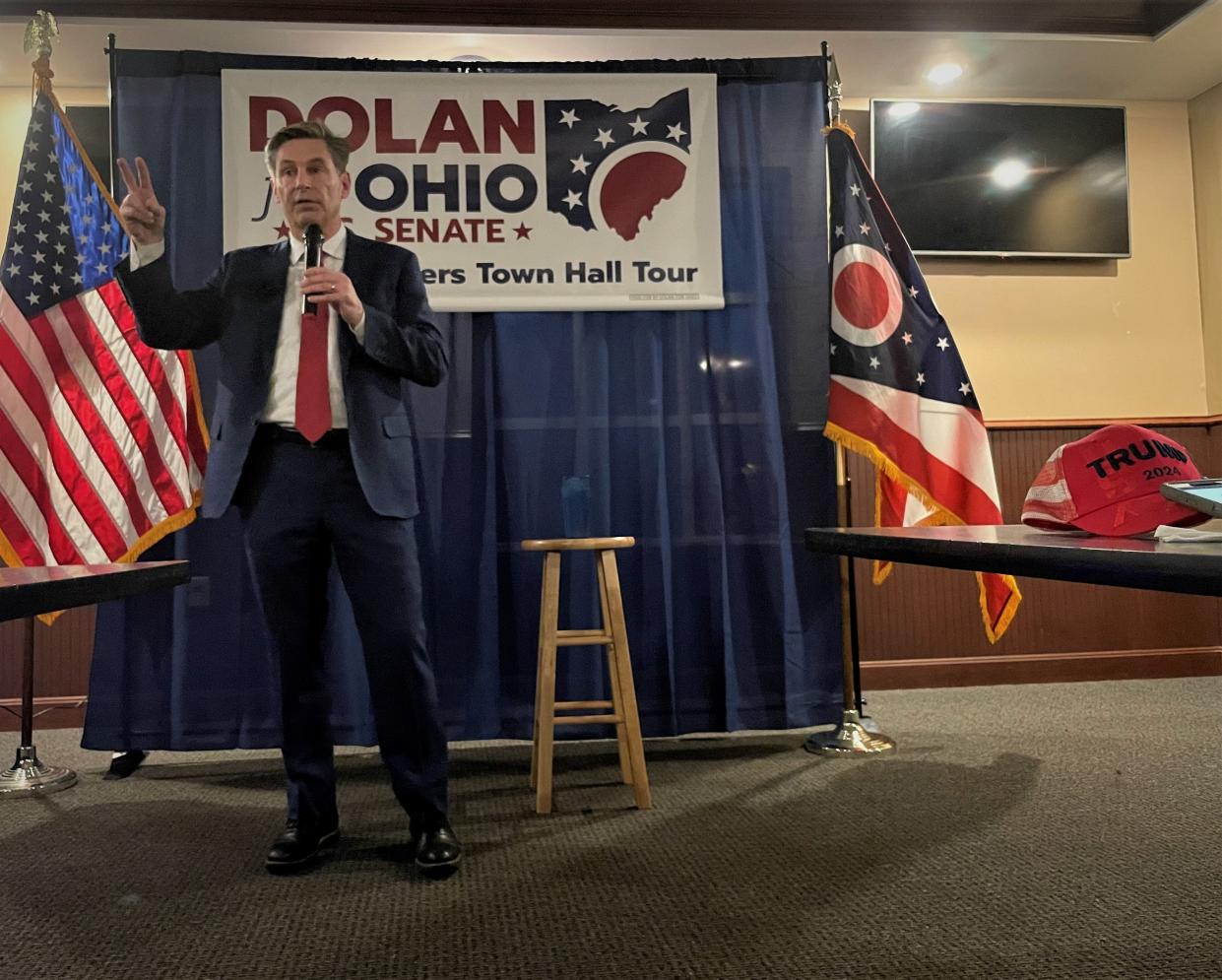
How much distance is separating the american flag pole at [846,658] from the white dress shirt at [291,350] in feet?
5.06

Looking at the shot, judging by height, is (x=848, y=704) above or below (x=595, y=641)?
below

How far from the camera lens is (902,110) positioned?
3973mm

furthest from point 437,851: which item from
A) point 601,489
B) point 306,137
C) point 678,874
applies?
point 306,137

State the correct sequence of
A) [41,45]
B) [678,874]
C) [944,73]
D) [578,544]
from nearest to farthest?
1. [678,874]
2. [578,544]
3. [41,45]
4. [944,73]

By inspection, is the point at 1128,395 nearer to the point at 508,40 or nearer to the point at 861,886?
the point at 508,40

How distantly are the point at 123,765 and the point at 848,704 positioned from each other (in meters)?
2.10

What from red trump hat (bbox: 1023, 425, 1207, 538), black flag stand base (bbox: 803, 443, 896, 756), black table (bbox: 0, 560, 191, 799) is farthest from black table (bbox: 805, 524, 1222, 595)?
black flag stand base (bbox: 803, 443, 896, 756)

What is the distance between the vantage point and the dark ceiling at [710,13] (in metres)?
3.35

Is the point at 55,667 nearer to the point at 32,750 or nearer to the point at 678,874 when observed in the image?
the point at 32,750

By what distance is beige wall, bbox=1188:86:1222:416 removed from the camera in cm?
413

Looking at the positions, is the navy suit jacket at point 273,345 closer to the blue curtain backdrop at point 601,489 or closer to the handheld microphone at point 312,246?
the handheld microphone at point 312,246

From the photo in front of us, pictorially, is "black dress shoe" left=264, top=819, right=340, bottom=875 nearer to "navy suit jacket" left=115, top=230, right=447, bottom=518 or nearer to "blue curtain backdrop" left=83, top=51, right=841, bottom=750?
"navy suit jacket" left=115, top=230, right=447, bottom=518

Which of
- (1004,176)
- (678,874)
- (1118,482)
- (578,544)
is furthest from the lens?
(1004,176)

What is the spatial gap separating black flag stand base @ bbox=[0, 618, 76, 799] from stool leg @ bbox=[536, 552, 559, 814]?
1344 millimetres
